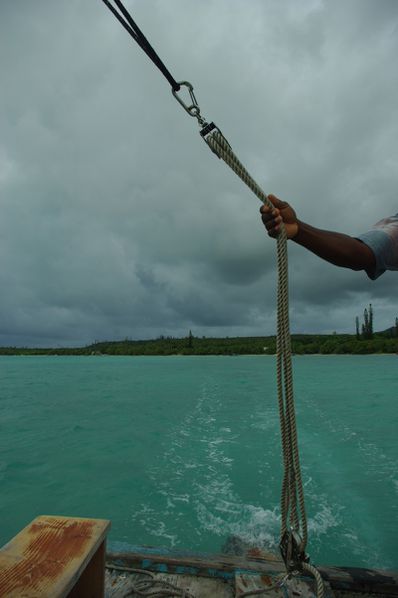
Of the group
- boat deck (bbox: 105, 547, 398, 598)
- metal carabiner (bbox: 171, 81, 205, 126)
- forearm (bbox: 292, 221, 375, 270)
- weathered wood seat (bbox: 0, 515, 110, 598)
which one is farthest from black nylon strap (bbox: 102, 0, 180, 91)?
boat deck (bbox: 105, 547, 398, 598)

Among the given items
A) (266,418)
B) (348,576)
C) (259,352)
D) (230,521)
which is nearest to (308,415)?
(266,418)

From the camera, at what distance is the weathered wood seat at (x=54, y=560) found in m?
1.64

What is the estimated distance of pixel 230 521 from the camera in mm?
6797

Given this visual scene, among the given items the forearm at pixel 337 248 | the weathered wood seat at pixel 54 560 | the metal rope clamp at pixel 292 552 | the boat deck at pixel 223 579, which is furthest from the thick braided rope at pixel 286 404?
the weathered wood seat at pixel 54 560

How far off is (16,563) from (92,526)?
46cm

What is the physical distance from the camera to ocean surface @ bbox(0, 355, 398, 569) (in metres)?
6.46

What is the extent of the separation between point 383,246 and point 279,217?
0.60 m

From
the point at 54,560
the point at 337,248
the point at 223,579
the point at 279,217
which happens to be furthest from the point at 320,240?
the point at 223,579

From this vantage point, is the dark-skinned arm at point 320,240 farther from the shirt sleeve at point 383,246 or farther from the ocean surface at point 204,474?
the ocean surface at point 204,474

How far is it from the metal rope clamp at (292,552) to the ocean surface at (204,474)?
1724 millimetres

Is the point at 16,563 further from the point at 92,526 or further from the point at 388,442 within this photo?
the point at 388,442

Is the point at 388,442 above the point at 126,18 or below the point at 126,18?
below

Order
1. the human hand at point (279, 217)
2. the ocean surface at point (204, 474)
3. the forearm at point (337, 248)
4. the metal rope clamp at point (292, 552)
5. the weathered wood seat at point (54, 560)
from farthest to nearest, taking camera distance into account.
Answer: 1. the ocean surface at point (204, 474)
2. the metal rope clamp at point (292, 552)
3. the human hand at point (279, 217)
4. the forearm at point (337, 248)
5. the weathered wood seat at point (54, 560)

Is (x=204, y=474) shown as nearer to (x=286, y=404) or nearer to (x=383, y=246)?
(x=286, y=404)
